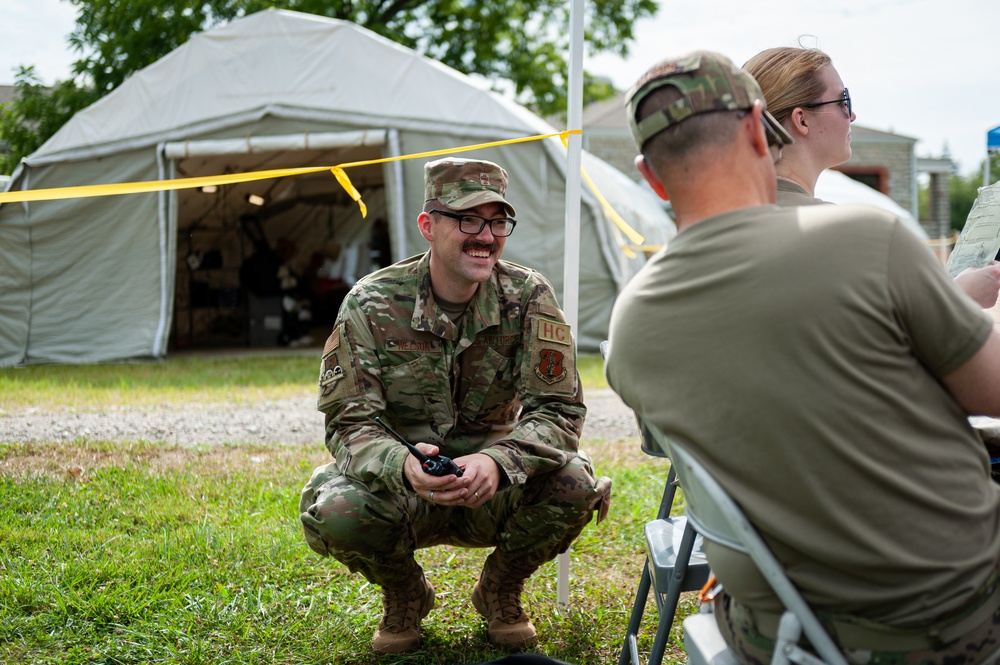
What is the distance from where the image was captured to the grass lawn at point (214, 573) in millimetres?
2957

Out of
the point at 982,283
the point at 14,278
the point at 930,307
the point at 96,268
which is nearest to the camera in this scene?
the point at 930,307

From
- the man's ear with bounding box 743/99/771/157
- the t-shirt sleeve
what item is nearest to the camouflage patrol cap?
the man's ear with bounding box 743/99/771/157

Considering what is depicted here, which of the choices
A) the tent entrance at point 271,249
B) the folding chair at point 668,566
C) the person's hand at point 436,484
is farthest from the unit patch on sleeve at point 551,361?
the tent entrance at point 271,249

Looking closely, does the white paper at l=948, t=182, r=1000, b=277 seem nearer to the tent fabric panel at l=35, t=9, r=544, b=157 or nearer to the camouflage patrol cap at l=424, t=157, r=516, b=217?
the camouflage patrol cap at l=424, t=157, r=516, b=217

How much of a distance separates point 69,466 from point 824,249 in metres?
4.77

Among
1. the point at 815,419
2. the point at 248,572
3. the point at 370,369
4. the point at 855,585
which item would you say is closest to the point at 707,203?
the point at 815,419

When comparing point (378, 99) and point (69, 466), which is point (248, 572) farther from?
point (378, 99)

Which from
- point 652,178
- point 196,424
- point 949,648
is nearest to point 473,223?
point 652,178

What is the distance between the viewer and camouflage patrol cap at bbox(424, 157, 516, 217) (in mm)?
2834

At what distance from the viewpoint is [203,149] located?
10.6m

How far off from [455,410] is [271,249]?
44.3 feet

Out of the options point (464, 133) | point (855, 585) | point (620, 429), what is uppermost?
point (464, 133)

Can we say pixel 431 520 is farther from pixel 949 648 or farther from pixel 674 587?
pixel 949 648

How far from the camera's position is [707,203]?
151cm
